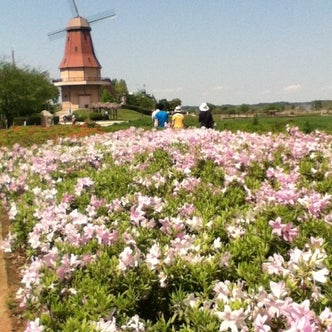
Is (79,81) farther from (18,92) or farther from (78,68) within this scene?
(18,92)

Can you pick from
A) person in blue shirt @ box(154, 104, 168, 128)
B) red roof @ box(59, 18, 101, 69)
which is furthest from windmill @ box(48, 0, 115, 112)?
person in blue shirt @ box(154, 104, 168, 128)

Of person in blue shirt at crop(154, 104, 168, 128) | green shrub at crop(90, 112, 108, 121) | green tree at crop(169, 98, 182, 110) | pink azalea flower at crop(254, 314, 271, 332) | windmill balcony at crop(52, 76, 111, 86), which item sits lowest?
green shrub at crop(90, 112, 108, 121)

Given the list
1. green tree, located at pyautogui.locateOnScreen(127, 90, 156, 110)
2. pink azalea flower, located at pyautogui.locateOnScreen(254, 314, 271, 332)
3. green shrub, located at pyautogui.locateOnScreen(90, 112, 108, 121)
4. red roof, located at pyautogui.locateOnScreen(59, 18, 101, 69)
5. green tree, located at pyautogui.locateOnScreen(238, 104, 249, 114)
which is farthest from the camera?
green tree, located at pyautogui.locateOnScreen(127, 90, 156, 110)

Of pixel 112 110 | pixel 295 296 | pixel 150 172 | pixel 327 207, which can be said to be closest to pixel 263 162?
pixel 150 172

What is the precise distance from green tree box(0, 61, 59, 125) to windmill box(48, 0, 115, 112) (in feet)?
53.2

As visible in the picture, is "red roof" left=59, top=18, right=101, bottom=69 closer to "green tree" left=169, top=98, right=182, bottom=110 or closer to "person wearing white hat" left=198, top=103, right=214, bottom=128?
"green tree" left=169, top=98, right=182, bottom=110

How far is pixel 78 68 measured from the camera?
80.5m

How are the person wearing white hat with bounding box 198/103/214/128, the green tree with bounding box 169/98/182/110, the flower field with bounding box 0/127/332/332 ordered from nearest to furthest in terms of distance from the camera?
the flower field with bounding box 0/127/332/332, the person wearing white hat with bounding box 198/103/214/128, the green tree with bounding box 169/98/182/110

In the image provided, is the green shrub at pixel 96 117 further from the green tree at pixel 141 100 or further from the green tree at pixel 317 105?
the green tree at pixel 317 105

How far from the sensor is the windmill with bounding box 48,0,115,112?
80.2m

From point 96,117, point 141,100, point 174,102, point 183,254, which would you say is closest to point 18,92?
point 96,117

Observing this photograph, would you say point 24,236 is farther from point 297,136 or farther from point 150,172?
point 297,136

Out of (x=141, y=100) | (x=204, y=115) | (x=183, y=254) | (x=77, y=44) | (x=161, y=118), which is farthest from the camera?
(x=141, y=100)

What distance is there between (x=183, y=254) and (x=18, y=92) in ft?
Answer: 195
